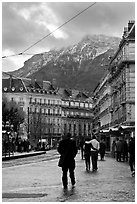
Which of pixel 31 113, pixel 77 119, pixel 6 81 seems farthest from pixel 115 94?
pixel 77 119

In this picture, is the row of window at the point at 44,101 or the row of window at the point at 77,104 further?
the row of window at the point at 77,104

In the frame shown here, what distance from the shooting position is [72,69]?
19188 centimetres

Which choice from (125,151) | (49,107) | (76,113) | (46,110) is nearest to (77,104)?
(76,113)

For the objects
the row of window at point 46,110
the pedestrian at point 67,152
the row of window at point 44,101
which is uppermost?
the row of window at point 44,101

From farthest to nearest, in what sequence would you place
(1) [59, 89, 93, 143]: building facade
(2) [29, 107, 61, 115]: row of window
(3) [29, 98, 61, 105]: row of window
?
(1) [59, 89, 93, 143]: building facade, (3) [29, 98, 61, 105]: row of window, (2) [29, 107, 61, 115]: row of window

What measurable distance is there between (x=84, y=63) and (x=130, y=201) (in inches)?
6565

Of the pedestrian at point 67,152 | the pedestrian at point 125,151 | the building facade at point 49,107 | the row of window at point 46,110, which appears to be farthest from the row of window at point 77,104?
the pedestrian at point 67,152

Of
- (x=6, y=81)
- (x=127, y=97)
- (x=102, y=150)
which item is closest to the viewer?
(x=102, y=150)

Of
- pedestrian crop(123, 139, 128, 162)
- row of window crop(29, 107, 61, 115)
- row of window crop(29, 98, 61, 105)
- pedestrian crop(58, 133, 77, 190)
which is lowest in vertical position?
pedestrian crop(123, 139, 128, 162)

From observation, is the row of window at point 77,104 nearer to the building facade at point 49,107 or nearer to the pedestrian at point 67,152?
the building facade at point 49,107

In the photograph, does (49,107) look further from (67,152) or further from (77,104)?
(67,152)

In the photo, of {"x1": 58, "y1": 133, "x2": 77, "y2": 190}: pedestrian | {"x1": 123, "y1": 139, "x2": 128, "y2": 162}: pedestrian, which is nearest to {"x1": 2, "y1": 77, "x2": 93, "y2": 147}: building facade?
{"x1": 123, "y1": 139, "x2": 128, "y2": 162}: pedestrian

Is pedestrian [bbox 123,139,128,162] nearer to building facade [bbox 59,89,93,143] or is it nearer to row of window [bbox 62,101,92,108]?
building facade [bbox 59,89,93,143]

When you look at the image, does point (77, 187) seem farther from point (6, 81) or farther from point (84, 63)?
point (84, 63)
